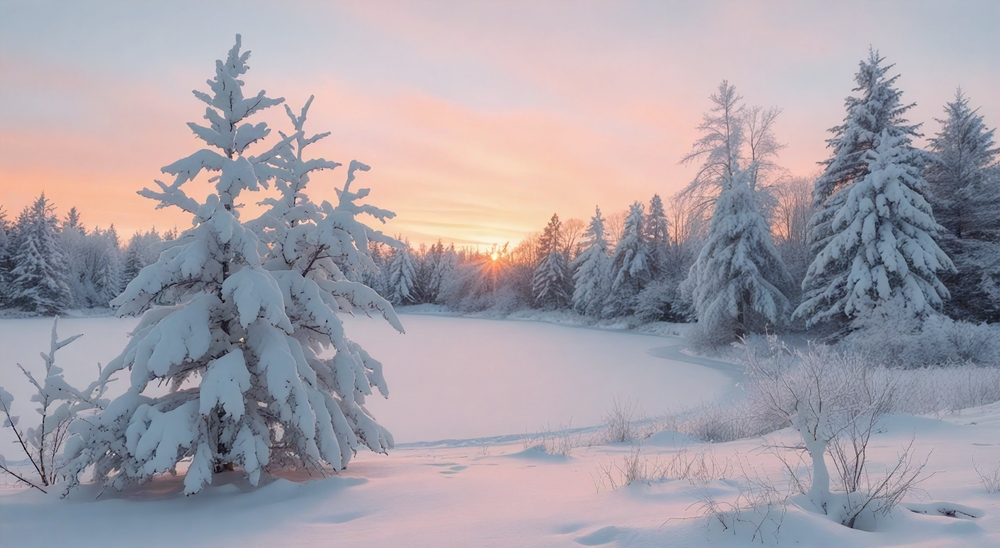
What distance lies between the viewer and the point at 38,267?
144 feet

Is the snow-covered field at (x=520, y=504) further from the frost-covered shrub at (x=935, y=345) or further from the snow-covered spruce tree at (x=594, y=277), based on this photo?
the snow-covered spruce tree at (x=594, y=277)

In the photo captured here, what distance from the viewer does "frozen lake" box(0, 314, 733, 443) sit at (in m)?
11.1

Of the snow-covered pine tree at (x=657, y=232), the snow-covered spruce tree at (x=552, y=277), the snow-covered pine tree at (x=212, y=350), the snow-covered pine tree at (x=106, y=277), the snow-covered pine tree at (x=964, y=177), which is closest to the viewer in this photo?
the snow-covered pine tree at (x=212, y=350)

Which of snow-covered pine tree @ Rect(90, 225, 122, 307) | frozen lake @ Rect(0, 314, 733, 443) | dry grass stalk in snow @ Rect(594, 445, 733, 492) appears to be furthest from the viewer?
snow-covered pine tree @ Rect(90, 225, 122, 307)

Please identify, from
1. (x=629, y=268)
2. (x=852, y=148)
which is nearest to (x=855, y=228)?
(x=852, y=148)

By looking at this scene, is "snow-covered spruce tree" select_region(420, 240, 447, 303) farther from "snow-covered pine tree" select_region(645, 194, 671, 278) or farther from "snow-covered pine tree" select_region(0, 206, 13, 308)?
"snow-covered pine tree" select_region(0, 206, 13, 308)

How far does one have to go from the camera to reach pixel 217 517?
154 inches

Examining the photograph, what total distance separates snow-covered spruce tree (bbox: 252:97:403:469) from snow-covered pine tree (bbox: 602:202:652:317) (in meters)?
34.2

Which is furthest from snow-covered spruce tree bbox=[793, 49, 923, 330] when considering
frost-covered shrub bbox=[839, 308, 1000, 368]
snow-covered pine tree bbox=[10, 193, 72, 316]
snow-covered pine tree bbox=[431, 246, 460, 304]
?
snow-covered pine tree bbox=[10, 193, 72, 316]

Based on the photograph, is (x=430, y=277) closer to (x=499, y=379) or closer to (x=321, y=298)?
(x=499, y=379)

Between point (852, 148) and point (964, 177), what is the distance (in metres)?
4.51

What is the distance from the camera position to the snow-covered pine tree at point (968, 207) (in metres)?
19.0

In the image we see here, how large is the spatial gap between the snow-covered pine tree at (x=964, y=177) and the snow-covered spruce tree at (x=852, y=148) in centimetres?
220

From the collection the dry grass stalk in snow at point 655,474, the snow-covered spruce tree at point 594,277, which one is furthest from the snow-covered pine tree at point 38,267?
the dry grass stalk in snow at point 655,474
